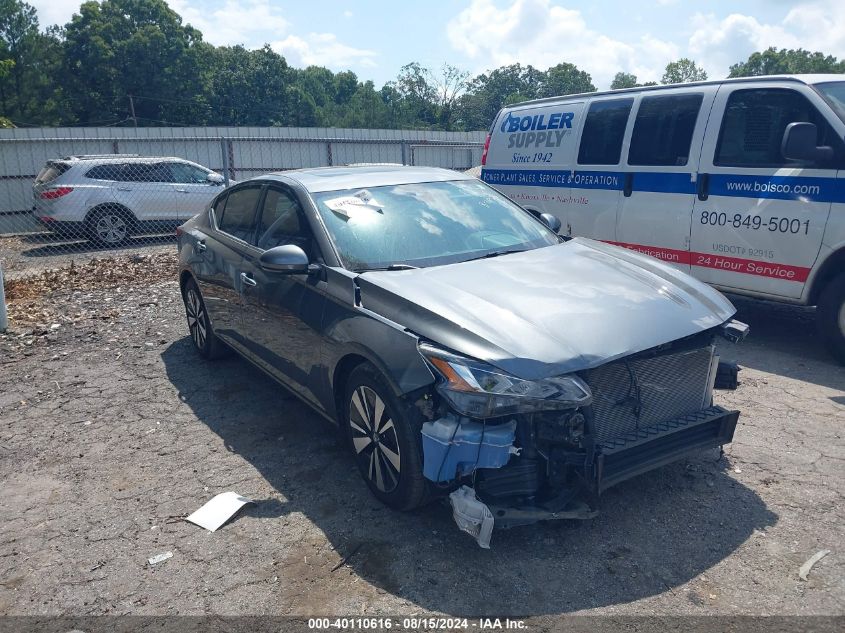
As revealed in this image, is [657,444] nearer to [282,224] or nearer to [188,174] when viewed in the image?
[282,224]

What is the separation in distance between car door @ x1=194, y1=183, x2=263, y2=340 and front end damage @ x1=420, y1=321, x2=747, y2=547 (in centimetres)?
242

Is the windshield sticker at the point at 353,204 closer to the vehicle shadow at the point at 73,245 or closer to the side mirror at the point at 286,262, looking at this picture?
the side mirror at the point at 286,262

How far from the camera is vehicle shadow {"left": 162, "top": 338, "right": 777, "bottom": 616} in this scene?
292cm

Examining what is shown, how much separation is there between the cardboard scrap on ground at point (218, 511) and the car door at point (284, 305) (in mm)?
730

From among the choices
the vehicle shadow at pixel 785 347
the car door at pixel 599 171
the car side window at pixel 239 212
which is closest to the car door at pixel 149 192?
the car side window at pixel 239 212

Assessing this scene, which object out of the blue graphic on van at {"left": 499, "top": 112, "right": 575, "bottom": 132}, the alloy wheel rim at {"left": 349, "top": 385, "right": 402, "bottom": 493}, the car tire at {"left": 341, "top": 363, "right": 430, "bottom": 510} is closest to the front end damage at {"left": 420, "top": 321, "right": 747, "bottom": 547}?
the car tire at {"left": 341, "top": 363, "right": 430, "bottom": 510}

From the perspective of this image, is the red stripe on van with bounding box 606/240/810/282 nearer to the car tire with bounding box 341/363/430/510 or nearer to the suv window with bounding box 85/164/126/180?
the car tire with bounding box 341/363/430/510

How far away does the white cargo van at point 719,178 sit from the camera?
539 cm

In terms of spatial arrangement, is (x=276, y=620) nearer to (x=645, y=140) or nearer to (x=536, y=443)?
(x=536, y=443)

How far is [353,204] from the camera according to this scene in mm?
4340

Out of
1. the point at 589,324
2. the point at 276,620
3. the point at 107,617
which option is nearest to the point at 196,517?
the point at 107,617

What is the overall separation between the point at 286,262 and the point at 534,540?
2.04 metres

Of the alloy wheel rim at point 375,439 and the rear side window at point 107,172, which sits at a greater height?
the rear side window at point 107,172

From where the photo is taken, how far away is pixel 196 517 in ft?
11.9
